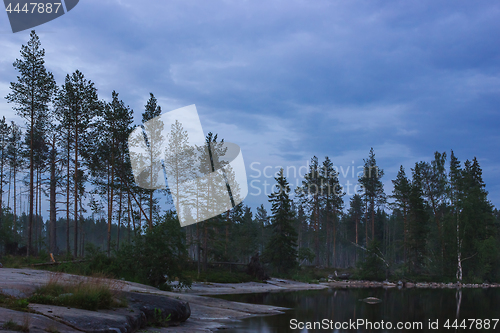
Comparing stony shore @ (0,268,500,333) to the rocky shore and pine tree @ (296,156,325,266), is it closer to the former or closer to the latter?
the rocky shore

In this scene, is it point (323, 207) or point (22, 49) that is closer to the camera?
point (22, 49)

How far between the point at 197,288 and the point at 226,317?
14593 millimetres

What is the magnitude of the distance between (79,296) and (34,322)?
2.99 metres

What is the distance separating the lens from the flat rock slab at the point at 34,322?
8.40 metres

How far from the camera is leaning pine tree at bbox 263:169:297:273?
5388cm

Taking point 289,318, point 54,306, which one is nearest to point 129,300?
point 54,306

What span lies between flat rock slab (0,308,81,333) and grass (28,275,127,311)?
7.14 ft

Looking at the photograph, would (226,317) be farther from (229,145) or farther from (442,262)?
(442,262)

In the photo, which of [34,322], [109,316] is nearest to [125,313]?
[109,316]

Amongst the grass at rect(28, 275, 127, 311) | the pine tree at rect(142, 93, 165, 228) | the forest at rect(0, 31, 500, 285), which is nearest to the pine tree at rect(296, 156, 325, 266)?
the forest at rect(0, 31, 500, 285)

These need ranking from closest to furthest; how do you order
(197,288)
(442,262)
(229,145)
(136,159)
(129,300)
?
(129,300), (197,288), (136,159), (229,145), (442,262)

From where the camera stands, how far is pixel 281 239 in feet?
177

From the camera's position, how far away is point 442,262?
56.1 meters

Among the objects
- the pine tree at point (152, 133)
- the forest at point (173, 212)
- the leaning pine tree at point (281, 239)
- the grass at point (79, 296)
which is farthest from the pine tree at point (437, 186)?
the grass at point (79, 296)
